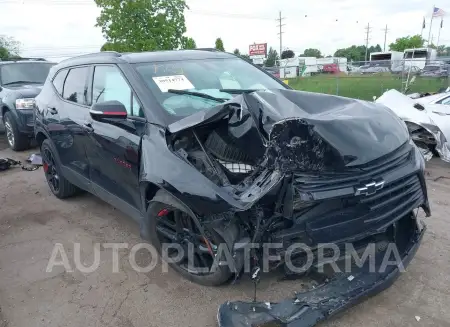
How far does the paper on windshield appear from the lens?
3330mm

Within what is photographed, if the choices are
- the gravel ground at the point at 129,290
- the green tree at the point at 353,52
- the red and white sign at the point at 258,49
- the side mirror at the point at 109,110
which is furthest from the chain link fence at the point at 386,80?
the green tree at the point at 353,52

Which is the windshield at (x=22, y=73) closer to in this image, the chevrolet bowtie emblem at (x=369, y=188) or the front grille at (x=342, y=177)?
the front grille at (x=342, y=177)

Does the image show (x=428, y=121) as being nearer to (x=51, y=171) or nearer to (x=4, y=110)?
(x=51, y=171)

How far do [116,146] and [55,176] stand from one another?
2.23m

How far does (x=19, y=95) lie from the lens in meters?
7.72

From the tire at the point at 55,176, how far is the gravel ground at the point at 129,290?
0.77m

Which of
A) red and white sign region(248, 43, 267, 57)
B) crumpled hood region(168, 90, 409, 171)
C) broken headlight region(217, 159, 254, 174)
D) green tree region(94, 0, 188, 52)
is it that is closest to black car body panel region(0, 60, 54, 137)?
crumpled hood region(168, 90, 409, 171)

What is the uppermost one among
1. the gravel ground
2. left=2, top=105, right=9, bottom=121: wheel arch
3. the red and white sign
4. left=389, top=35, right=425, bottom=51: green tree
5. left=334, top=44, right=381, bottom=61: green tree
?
left=2, top=105, right=9, bottom=121: wheel arch

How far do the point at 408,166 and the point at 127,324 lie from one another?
2.26 m

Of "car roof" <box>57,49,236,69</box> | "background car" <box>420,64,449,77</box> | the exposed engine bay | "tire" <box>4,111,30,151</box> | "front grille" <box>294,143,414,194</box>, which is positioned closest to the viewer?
"front grille" <box>294,143,414,194</box>

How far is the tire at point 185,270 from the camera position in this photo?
2.79 metres

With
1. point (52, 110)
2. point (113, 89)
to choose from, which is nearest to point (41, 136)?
point (52, 110)

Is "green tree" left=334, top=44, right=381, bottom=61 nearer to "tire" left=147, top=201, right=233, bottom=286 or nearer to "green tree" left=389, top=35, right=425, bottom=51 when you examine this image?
"green tree" left=389, top=35, right=425, bottom=51

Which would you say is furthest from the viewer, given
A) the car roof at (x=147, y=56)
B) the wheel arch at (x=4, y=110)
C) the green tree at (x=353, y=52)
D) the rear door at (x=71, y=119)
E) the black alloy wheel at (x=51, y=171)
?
the green tree at (x=353, y=52)
